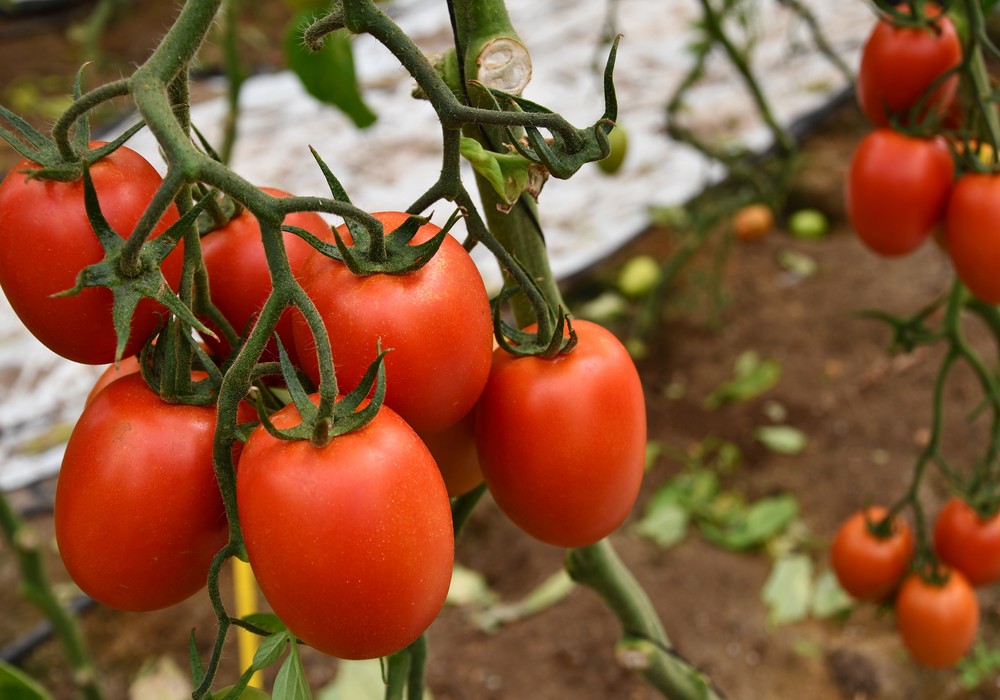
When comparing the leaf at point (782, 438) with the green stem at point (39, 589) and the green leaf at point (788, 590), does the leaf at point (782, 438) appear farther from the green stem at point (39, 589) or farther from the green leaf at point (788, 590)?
the green stem at point (39, 589)

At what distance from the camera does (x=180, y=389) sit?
17.2 inches

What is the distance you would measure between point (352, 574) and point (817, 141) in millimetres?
2758

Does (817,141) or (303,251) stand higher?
(303,251)

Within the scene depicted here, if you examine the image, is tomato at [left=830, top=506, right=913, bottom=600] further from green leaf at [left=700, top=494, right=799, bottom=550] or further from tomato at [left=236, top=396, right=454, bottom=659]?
tomato at [left=236, top=396, right=454, bottom=659]

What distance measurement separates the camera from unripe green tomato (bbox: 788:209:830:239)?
101 inches

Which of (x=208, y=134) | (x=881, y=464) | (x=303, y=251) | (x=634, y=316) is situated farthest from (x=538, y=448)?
(x=208, y=134)

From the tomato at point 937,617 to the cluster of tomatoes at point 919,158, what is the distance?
1.65 ft

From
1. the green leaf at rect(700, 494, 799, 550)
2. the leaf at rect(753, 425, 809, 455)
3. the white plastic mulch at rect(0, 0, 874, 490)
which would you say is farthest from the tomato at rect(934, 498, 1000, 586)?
the white plastic mulch at rect(0, 0, 874, 490)

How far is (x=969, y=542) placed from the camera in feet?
3.92

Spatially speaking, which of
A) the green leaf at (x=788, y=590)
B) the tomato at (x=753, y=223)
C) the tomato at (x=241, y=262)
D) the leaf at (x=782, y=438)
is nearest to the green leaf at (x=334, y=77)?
the tomato at (x=241, y=262)

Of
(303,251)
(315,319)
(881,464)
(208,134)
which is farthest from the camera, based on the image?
(208,134)

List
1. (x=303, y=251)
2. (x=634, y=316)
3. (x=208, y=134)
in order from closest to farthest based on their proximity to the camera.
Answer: (x=303, y=251) < (x=634, y=316) < (x=208, y=134)

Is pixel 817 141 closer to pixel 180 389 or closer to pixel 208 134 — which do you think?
pixel 208 134

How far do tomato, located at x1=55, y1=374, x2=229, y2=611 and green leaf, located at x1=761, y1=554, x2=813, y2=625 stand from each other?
1.36 metres
